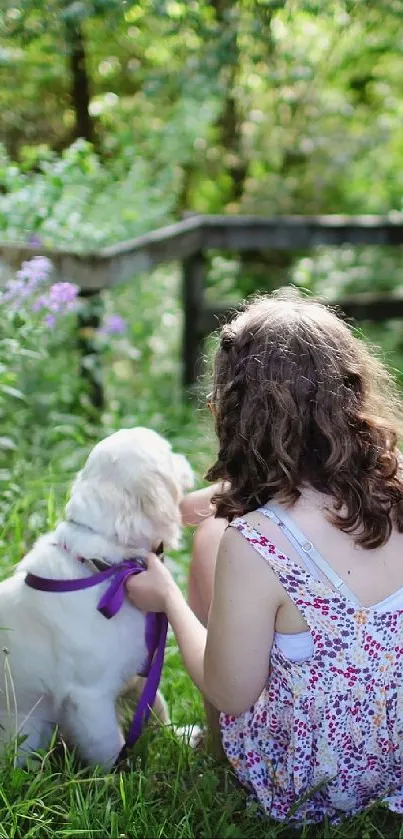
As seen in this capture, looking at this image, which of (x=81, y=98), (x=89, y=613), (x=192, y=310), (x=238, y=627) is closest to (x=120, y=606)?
(x=89, y=613)

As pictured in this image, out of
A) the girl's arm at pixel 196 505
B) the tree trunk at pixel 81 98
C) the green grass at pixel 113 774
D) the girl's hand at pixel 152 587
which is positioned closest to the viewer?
the green grass at pixel 113 774

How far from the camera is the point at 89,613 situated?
7.59 ft

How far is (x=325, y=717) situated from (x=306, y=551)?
0.37 m

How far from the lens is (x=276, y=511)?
187cm

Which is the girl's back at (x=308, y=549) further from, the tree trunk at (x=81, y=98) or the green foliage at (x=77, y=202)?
the tree trunk at (x=81, y=98)

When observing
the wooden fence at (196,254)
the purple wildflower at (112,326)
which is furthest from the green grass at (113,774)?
the wooden fence at (196,254)

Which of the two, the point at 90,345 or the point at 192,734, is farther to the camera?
the point at 90,345

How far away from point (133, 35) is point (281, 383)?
4.36m

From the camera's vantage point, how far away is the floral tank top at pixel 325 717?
1.87m

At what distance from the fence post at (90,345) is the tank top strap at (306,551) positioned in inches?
85.4

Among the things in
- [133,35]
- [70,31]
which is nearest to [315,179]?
[133,35]

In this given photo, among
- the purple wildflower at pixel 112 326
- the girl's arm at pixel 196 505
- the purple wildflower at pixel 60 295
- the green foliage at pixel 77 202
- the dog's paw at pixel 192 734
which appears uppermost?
the green foliage at pixel 77 202

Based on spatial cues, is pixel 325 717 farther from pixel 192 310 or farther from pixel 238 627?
pixel 192 310

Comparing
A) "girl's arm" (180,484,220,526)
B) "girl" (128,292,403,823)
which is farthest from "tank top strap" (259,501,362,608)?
"girl's arm" (180,484,220,526)
